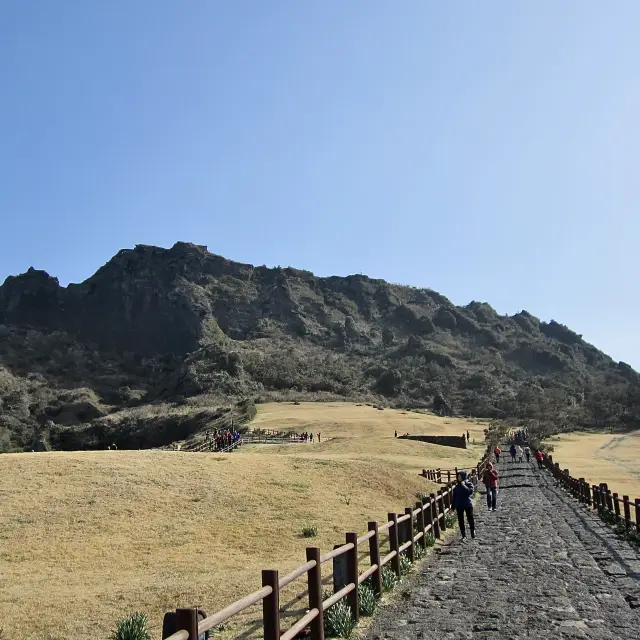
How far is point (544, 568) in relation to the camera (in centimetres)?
1197

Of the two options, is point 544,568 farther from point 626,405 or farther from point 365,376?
point 365,376

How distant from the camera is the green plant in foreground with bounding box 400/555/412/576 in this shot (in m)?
12.1

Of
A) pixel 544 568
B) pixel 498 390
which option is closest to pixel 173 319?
pixel 498 390

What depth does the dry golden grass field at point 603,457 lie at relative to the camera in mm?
40853

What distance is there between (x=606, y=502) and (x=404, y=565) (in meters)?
11.9

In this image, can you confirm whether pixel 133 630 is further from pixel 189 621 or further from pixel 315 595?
pixel 189 621

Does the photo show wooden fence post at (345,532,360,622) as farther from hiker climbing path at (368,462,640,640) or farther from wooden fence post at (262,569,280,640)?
wooden fence post at (262,569,280,640)

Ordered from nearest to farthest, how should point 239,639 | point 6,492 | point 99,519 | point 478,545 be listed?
point 239,639 < point 478,545 < point 99,519 < point 6,492

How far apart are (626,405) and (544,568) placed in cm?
12671

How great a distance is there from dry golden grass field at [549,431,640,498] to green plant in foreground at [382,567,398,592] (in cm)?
2446

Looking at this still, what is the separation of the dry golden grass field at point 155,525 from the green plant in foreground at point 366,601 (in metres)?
1.32

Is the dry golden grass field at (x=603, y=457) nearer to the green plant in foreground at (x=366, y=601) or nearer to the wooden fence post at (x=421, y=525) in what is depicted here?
the wooden fence post at (x=421, y=525)

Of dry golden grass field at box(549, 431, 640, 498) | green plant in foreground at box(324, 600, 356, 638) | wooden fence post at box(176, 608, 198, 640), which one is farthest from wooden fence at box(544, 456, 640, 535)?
wooden fence post at box(176, 608, 198, 640)

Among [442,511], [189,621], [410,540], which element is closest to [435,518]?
[442,511]
